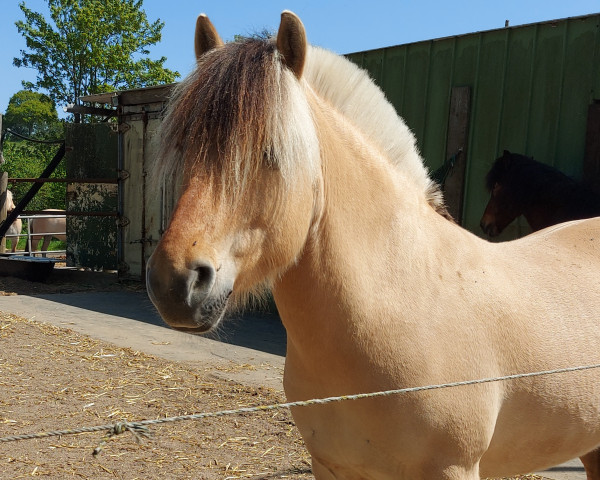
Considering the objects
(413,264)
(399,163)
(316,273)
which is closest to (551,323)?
(413,264)

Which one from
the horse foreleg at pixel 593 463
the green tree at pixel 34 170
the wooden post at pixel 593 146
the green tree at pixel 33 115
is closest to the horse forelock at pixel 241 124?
the horse foreleg at pixel 593 463

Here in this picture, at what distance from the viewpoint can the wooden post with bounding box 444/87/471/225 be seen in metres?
6.79

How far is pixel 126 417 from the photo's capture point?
4.39 m

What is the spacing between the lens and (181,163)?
1.74 m

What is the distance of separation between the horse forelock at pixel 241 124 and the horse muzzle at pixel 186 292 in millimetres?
255

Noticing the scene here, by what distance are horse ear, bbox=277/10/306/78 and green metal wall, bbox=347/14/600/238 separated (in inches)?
193

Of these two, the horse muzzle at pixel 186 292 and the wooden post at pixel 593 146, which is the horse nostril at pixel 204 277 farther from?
the wooden post at pixel 593 146

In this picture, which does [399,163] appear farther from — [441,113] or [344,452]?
[441,113]

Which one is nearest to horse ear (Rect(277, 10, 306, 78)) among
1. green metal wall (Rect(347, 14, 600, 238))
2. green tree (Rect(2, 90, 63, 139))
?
green metal wall (Rect(347, 14, 600, 238))

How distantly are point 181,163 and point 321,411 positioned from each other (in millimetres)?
910

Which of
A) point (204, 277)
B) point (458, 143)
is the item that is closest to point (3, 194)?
point (458, 143)

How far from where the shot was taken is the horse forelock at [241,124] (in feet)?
5.46

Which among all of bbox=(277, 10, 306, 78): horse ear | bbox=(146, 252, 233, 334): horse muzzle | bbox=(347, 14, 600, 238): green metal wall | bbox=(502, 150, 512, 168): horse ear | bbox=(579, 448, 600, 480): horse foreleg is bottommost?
bbox=(579, 448, 600, 480): horse foreleg

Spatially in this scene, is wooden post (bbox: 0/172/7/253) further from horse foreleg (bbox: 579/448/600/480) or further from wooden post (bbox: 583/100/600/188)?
horse foreleg (bbox: 579/448/600/480)
